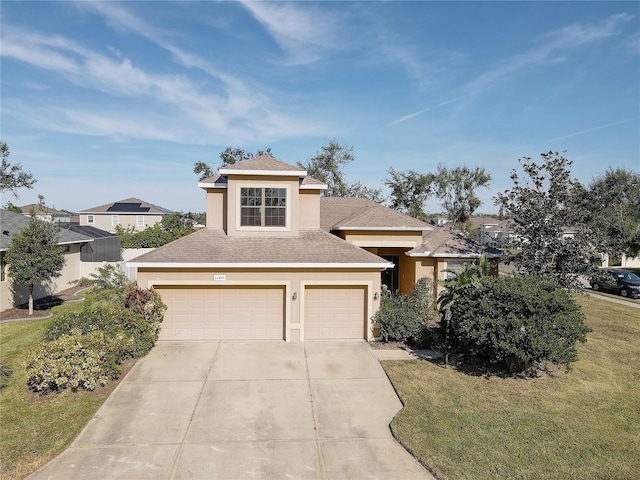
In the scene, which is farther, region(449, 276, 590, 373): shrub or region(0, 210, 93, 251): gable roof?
region(0, 210, 93, 251): gable roof

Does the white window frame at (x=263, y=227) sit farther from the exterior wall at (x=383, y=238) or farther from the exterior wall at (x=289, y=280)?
the exterior wall at (x=383, y=238)

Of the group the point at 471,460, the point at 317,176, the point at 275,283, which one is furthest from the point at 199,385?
the point at 317,176

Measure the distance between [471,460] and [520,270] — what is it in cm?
1109

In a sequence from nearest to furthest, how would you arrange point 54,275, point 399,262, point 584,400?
point 584,400 → point 54,275 → point 399,262

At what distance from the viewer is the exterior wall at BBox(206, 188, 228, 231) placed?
15062 millimetres

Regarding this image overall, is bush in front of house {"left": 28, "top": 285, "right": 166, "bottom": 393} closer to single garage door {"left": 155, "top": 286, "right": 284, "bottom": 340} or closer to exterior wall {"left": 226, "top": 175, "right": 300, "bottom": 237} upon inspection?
single garage door {"left": 155, "top": 286, "right": 284, "bottom": 340}

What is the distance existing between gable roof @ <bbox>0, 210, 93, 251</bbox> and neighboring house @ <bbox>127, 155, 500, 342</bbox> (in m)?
9.34

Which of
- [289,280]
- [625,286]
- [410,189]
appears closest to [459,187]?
[410,189]

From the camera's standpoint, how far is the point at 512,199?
15.7m

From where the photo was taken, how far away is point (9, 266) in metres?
16.1

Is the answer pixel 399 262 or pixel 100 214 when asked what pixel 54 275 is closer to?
pixel 399 262

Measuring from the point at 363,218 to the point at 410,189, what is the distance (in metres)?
24.8

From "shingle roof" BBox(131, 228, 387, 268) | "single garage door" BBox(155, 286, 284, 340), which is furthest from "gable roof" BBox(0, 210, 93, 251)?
"single garage door" BBox(155, 286, 284, 340)

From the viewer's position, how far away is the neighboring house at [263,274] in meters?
12.6
